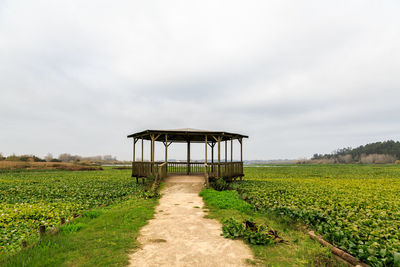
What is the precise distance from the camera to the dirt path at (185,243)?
3719 millimetres

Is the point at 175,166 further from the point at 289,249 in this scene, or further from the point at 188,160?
the point at 289,249

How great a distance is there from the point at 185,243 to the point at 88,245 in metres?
1.97

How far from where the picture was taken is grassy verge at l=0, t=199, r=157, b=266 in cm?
362

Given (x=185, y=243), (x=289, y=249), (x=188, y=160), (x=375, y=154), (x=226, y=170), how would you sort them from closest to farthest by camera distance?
(x=289, y=249) → (x=185, y=243) → (x=226, y=170) → (x=188, y=160) → (x=375, y=154)

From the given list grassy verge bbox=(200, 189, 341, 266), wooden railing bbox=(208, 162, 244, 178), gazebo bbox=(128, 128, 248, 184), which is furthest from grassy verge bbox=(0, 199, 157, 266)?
wooden railing bbox=(208, 162, 244, 178)

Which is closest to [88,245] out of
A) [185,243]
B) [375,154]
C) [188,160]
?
[185,243]

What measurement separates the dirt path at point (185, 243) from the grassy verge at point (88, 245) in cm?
30

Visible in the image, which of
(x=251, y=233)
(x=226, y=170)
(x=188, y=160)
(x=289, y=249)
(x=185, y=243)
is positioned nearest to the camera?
(x=289, y=249)

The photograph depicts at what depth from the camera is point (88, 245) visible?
4391 mm

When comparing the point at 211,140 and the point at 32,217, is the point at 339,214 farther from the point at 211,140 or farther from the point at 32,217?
the point at 211,140

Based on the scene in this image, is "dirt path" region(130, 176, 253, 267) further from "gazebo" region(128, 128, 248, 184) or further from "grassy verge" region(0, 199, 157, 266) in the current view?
"gazebo" region(128, 128, 248, 184)

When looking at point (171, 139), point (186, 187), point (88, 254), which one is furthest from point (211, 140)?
point (88, 254)

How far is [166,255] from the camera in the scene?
12.9 ft

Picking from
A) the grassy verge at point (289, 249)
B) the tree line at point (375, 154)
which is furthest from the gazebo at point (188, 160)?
the tree line at point (375, 154)
